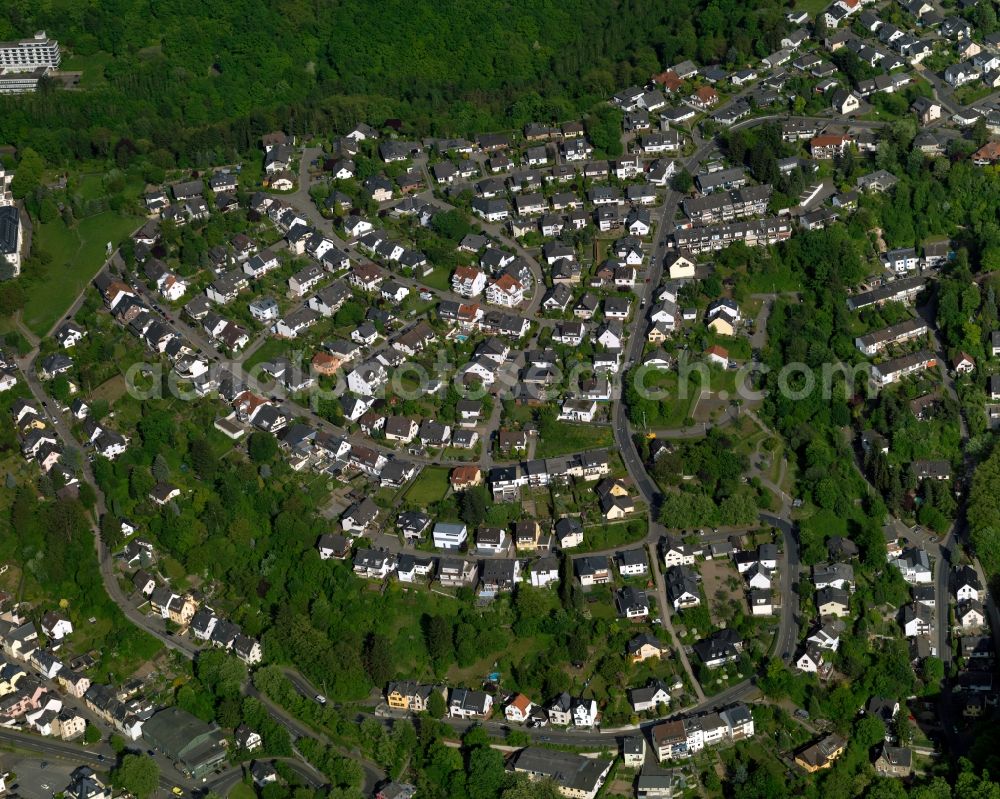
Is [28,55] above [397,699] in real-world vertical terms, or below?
above

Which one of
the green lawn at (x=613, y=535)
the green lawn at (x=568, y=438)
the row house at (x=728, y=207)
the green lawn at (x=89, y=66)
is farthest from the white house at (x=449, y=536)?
the green lawn at (x=89, y=66)

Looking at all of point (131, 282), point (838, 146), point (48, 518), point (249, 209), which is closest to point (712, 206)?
point (838, 146)

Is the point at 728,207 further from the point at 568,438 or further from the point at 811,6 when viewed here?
the point at 811,6

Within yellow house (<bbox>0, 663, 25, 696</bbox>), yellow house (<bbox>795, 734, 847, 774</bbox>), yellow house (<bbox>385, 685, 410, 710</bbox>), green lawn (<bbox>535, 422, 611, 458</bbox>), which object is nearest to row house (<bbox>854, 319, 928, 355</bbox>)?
green lawn (<bbox>535, 422, 611, 458</bbox>)

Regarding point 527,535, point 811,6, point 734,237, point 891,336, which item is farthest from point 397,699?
point 811,6

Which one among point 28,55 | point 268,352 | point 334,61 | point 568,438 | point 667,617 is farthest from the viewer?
point 28,55

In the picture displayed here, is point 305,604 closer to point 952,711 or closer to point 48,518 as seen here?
point 48,518
